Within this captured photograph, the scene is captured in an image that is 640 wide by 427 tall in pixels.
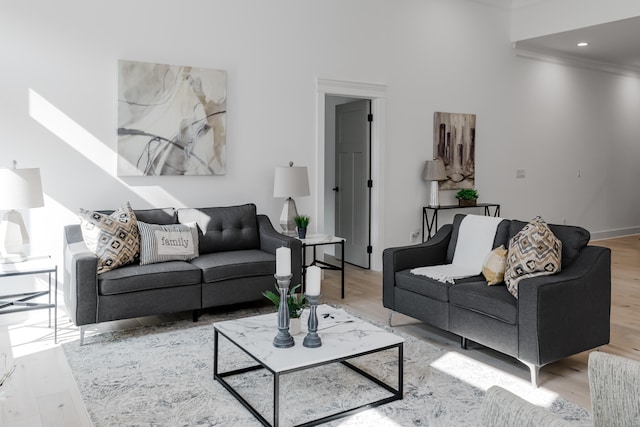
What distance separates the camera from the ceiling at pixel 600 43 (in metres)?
6.41

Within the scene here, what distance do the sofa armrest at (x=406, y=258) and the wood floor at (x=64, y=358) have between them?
33 centimetres

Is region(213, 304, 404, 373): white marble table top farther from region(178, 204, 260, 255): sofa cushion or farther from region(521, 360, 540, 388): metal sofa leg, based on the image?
region(178, 204, 260, 255): sofa cushion

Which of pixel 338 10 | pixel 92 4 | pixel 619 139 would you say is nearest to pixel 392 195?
pixel 338 10

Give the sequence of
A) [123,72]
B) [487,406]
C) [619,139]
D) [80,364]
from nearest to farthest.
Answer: [487,406], [80,364], [123,72], [619,139]

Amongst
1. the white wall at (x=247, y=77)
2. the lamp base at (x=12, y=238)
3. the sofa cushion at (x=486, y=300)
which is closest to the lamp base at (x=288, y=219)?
the white wall at (x=247, y=77)

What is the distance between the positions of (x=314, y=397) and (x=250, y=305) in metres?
1.94

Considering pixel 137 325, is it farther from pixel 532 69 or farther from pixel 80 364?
pixel 532 69

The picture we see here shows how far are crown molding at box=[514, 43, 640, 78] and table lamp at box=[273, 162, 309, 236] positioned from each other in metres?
3.98

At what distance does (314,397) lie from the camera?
2.94 m

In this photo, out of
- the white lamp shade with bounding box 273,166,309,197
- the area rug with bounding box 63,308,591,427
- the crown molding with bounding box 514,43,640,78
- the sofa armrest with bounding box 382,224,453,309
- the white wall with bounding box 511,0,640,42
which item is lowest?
the area rug with bounding box 63,308,591,427

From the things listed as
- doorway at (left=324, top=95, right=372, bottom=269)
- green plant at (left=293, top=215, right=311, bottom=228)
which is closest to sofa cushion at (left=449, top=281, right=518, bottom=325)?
green plant at (left=293, top=215, right=311, bottom=228)

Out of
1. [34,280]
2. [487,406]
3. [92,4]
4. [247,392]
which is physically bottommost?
[247,392]

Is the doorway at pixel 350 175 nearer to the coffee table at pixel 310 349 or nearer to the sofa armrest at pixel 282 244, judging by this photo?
the sofa armrest at pixel 282 244

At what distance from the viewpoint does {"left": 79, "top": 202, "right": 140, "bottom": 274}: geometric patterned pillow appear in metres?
3.93
